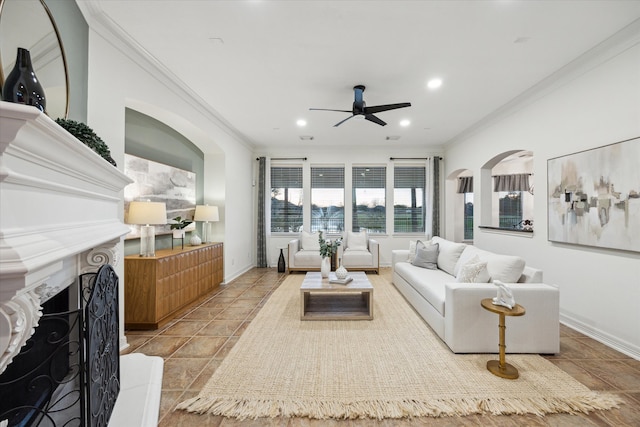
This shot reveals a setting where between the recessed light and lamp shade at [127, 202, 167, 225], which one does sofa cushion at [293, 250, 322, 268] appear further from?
the recessed light

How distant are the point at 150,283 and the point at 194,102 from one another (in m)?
2.51

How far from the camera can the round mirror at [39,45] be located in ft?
4.09

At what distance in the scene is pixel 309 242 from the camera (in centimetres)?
607

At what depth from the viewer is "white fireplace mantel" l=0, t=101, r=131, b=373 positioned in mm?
644

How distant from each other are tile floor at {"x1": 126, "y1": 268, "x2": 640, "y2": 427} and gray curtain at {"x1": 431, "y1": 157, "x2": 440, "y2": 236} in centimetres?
357

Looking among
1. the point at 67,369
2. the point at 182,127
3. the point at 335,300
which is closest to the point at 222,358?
the point at 67,369

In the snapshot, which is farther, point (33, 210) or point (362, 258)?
point (362, 258)

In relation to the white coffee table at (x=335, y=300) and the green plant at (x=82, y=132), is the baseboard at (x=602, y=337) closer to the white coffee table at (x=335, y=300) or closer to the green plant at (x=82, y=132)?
the white coffee table at (x=335, y=300)

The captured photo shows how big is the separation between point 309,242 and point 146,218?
3.58 metres

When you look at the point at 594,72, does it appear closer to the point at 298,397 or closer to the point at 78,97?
the point at 298,397

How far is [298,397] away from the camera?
1.87 m

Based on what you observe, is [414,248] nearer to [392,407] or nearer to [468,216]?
[392,407]

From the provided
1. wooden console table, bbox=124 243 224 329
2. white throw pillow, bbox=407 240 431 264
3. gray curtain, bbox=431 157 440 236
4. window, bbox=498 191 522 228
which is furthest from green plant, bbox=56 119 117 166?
window, bbox=498 191 522 228

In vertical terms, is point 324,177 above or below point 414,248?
above
